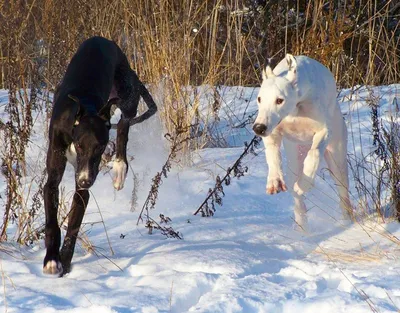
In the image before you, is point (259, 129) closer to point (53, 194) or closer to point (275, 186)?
point (275, 186)

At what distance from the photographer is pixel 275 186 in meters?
4.79

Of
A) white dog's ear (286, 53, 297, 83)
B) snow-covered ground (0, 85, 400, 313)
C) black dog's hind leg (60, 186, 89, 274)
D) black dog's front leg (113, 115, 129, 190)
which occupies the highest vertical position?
white dog's ear (286, 53, 297, 83)

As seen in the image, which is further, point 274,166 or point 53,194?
point 274,166

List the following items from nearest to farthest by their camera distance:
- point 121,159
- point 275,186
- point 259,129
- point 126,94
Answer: point 259,129, point 275,186, point 121,159, point 126,94

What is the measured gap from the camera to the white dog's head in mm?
4570

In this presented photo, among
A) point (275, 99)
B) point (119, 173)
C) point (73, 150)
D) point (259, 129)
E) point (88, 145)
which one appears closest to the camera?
point (88, 145)

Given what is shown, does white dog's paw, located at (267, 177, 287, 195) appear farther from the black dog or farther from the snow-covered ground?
the black dog

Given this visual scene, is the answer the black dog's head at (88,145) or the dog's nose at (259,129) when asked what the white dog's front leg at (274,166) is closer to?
the dog's nose at (259,129)

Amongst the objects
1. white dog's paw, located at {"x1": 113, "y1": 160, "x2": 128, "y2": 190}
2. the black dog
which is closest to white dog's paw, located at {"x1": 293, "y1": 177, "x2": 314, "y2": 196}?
white dog's paw, located at {"x1": 113, "y1": 160, "x2": 128, "y2": 190}

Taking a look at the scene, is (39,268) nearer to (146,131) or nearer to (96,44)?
(96,44)

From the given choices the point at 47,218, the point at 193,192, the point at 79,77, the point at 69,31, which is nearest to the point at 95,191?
the point at 193,192

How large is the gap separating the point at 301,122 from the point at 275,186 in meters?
0.49

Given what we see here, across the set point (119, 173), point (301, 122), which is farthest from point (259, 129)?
point (119, 173)

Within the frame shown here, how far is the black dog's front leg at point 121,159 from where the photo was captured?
16.7 ft
